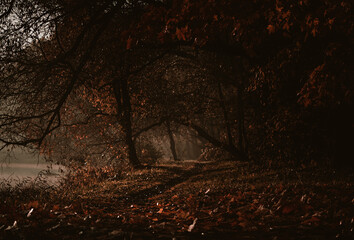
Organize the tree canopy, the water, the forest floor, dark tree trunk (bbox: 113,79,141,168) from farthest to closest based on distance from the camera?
dark tree trunk (bbox: 113,79,141,168) → the water → the tree canopy → the forest floor

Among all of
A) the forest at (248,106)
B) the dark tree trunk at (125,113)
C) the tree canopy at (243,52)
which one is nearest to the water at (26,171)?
the forest at (248,106)

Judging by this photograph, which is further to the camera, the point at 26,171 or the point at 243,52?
the point at 26,171

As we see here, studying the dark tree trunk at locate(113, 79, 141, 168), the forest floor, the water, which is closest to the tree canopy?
the forest floor

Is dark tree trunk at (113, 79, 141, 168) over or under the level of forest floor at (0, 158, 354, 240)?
over

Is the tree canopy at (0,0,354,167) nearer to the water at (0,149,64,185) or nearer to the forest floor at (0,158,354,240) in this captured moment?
the forest floor at (0,158,354,240)

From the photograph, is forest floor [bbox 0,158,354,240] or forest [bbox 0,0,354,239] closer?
forest floor [bbox 0,158,354,240]

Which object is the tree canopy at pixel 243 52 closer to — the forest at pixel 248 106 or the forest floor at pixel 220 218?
the forest at pixel 248 106

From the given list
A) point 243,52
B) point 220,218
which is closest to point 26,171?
point 243,52

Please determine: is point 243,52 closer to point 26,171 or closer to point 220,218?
point 220,218

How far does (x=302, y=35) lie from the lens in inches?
330

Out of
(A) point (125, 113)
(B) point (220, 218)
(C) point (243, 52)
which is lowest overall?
(B) point (220, 218)

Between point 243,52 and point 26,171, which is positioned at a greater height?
point 243,52

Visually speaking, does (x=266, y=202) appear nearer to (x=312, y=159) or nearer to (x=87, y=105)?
(x=312, y=159)

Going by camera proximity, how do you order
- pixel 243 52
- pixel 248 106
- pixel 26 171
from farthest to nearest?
pixel 26 171 → pixel 248 106 → pixel 243 52
